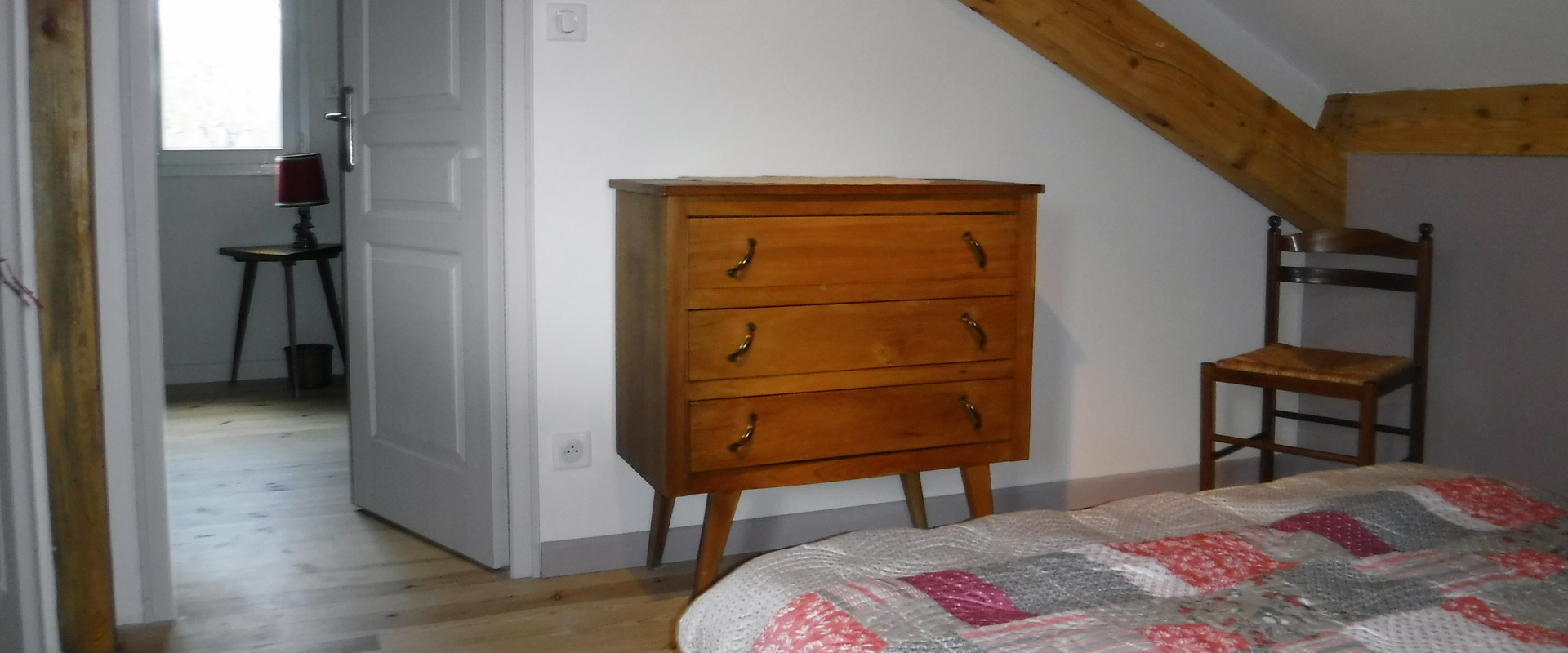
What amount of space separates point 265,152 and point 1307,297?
386cm

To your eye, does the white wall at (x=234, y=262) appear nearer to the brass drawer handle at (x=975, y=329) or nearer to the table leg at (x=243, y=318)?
the table leg at (x=243, y=318)

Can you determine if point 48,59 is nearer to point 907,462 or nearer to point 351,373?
point 351,373

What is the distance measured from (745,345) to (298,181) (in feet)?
9.55

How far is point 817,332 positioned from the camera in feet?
7.50

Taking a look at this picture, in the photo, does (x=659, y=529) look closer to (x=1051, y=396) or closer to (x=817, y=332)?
(x=817, y=332)

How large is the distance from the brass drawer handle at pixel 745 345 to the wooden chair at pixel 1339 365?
1261 mm

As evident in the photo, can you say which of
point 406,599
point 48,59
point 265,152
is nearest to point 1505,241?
point 406,599

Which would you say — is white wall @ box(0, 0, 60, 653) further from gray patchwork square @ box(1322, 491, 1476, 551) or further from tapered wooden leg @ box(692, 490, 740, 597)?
gray patchwork square @ box(1322, 491, 1476, 551)

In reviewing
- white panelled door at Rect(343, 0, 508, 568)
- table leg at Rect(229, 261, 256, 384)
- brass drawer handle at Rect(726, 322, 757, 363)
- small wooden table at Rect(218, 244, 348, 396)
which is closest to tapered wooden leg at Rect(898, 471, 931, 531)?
brass drawer handle at Rect(726, 322, 757, 363)

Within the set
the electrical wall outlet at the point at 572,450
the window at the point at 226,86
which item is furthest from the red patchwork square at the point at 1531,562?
the window at the point at 226,86

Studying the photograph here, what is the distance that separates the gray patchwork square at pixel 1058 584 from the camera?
1098 mm

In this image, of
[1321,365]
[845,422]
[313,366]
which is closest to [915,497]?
[845,422]

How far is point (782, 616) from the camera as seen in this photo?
3.51 feet

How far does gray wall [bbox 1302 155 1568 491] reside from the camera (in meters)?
2.77
